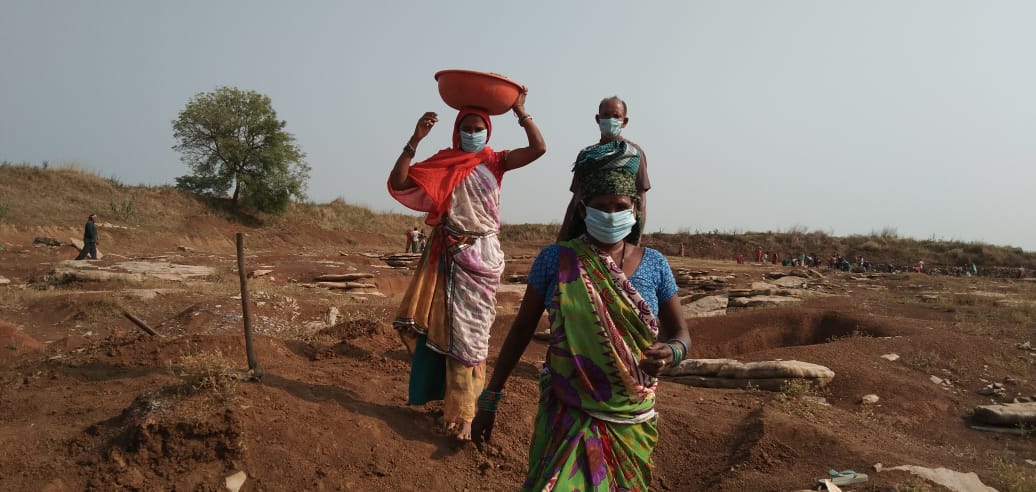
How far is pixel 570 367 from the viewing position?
7.82 feet

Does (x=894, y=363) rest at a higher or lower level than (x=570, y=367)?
lower

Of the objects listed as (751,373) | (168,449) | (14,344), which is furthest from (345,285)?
(168,449)

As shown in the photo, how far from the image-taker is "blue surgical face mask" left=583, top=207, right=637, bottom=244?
2.43 meters

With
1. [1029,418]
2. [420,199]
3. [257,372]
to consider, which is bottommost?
[1029,418]

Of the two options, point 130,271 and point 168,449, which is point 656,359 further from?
point 130,271

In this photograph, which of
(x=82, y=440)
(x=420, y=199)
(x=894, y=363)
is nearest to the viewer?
(x=82, y=440)

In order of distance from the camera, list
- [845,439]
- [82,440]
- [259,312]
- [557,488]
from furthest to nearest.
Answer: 1. [259,312]
2. [845,439]
3. [82,440]
4. [557,488]

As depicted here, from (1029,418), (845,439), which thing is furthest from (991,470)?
(1029,418)

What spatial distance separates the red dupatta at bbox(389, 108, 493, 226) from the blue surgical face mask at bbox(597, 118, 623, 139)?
76 centimetres

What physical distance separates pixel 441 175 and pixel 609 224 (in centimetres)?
190

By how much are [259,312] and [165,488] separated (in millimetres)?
5809

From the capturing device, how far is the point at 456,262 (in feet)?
13.3

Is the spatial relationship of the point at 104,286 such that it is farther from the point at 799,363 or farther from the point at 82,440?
the point at 799,363

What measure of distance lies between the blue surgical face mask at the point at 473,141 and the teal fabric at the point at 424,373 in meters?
1.28
